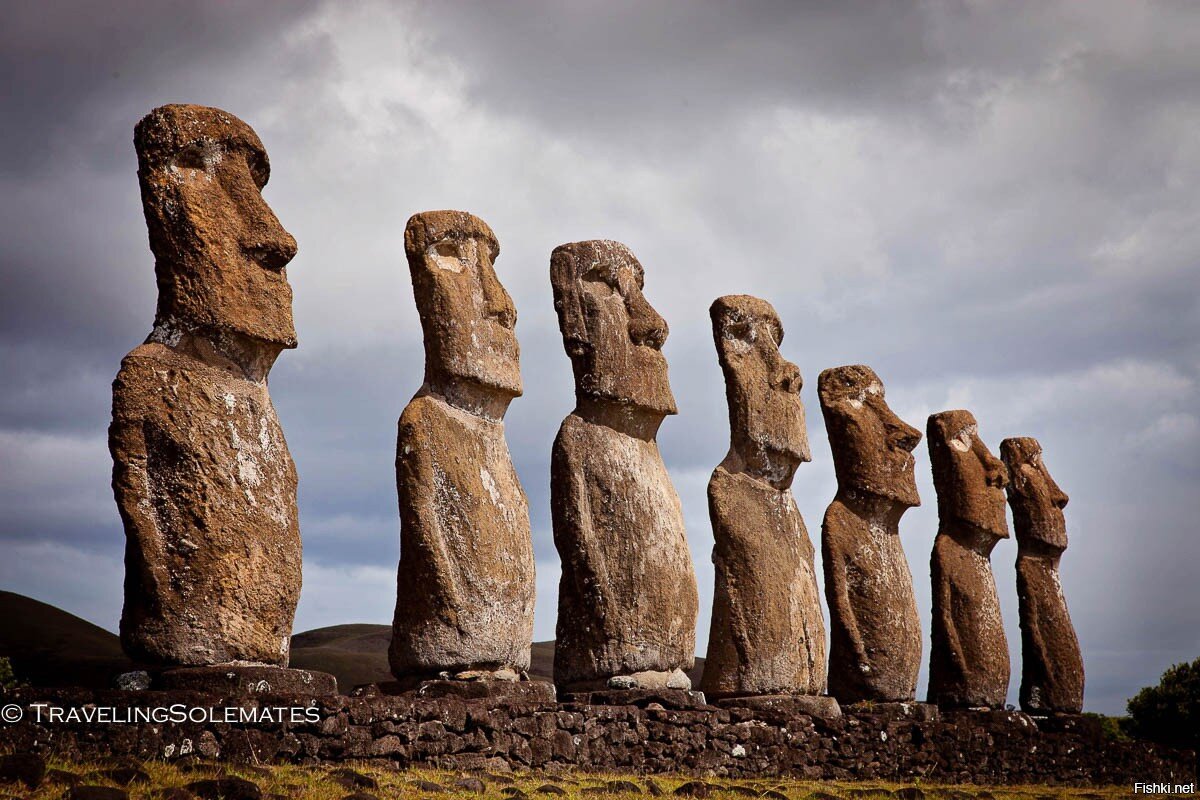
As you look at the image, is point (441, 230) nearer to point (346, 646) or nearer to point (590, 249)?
point (590, 249)

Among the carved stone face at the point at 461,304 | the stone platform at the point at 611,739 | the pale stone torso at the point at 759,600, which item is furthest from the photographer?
the pale stone torso at the point at 759,600

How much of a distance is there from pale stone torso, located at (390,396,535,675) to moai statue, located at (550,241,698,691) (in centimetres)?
110

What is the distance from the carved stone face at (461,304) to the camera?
11.4 meters

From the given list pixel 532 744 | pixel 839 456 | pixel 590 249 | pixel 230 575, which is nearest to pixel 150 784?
pixel 230 575

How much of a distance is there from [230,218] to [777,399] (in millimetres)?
6720

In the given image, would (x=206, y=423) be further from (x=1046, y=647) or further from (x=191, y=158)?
(x=1046, y=647)

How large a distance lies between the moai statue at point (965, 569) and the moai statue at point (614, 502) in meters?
5.12

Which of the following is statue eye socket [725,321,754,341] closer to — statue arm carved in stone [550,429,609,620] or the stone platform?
statue arm carved in stone [550,429,609,620]

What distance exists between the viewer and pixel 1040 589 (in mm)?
18312

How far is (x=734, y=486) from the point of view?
46.4ft

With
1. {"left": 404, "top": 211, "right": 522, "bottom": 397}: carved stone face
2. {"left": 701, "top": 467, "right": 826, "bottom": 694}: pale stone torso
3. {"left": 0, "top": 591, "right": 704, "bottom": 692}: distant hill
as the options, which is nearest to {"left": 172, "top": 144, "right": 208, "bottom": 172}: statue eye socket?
{"left": 404, "top": 211, "right": 522, "bottom": 397}: carved stone face

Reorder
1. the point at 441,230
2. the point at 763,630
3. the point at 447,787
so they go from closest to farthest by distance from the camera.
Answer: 1. the point at 447,787
2. the point at 441,230
3. the point at 763,630

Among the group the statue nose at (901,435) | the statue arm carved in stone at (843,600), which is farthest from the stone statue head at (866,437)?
the statue arm carved in stone at (843,600)

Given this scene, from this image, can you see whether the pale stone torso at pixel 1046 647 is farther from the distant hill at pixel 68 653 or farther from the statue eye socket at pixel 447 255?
the statue eye socket at pixel 447 255
